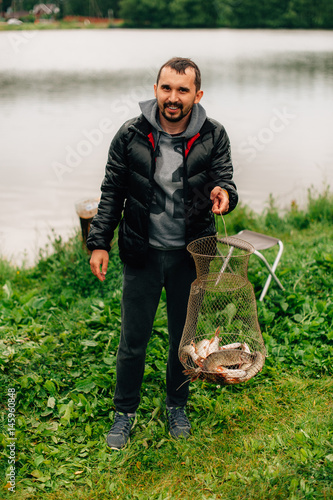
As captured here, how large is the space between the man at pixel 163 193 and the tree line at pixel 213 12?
40.7 metres

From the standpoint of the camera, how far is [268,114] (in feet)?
51.2

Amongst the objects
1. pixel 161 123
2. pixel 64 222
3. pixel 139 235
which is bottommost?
pixel 64 222

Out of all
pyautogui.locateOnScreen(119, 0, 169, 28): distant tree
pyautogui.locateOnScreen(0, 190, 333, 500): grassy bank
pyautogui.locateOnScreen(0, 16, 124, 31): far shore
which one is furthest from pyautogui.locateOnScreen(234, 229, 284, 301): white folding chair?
pyautogui.locateOnScreen(119, 0, 169, 28): distant tree

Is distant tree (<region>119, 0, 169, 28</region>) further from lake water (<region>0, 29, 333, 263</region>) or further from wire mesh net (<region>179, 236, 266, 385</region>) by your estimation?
wire mesh net (<region>179, 236, 266, 385</region>)

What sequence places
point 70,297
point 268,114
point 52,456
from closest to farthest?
point 52,456 < point 70,297 < point 268,114

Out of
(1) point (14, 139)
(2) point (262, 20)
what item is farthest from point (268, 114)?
(2) point (262, 20)

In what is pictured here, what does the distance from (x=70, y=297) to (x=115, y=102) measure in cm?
1344

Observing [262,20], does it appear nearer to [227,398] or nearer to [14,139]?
[14,139]

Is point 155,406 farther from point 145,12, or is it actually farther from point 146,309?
point 145,12

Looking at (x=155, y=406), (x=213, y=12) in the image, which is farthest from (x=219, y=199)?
(x=213, y=12)

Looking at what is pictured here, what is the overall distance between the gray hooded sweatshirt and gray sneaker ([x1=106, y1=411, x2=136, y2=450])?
1.12 m

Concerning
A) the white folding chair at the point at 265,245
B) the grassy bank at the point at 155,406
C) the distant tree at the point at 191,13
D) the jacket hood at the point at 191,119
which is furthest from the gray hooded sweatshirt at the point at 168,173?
the distant tree at the point at 191,13

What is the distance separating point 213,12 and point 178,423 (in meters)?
48.9

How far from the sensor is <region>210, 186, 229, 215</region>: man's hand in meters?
2.59
